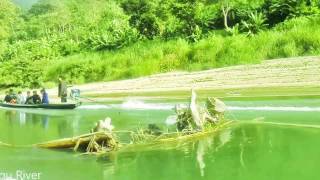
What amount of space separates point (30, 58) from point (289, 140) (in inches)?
1501

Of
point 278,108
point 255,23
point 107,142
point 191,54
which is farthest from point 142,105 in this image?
point 107,142

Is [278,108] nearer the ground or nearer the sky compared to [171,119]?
nearer the sky

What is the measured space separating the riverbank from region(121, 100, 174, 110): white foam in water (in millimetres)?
1539

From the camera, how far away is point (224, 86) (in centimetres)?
3228

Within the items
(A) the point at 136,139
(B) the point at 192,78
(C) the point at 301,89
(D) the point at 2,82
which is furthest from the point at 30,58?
(A) the point at 136,139

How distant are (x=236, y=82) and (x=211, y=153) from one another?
15.9m

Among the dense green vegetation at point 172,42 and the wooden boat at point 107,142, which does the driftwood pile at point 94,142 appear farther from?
the dense green vegetation at point 172,42

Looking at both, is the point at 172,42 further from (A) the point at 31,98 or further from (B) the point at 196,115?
(B) the point at 196,115

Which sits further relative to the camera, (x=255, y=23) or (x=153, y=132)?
(x=255, y=23)

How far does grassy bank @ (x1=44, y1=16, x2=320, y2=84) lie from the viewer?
33.6m

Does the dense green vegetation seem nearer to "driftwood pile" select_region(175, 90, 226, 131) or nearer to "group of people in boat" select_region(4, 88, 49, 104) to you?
"group of people in boat" select_region(4, 88, 49, 104)

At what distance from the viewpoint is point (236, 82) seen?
32.3 meters

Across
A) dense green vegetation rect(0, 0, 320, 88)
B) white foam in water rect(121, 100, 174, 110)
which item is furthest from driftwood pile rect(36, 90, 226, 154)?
dense green vegetation rect(0, 0, 320, 88)

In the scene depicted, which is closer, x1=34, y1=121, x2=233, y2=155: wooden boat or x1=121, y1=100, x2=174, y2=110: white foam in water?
x1=34, y1=121, x2=233, y2=155: wooden boat
